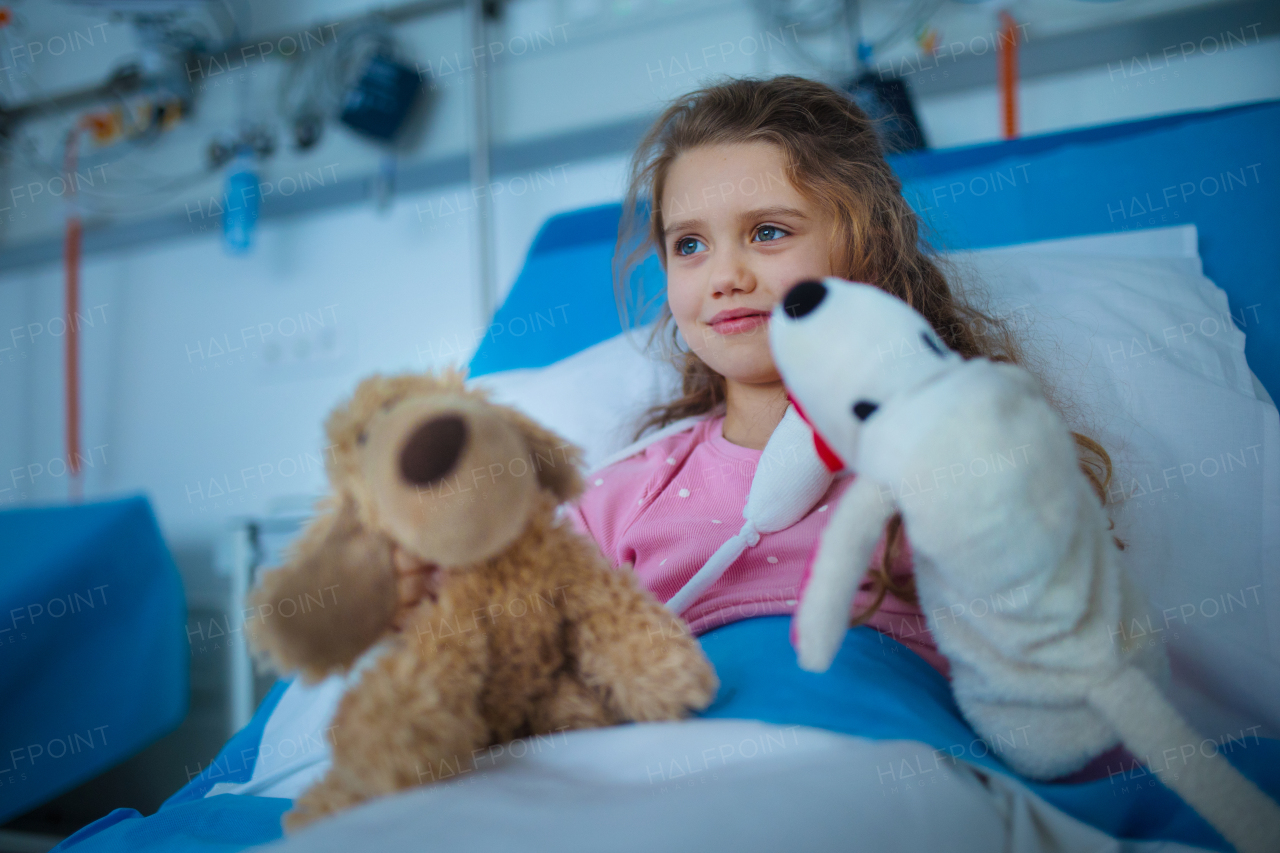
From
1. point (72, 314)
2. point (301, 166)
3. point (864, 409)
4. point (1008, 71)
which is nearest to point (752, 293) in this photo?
point (864, 409)

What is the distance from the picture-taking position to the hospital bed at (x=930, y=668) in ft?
1.13

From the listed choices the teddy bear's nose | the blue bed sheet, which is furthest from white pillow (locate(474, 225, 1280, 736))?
the blue bed sheet

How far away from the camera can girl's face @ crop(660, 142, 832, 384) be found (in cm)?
70

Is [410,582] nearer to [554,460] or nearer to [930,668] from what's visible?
[554,460]

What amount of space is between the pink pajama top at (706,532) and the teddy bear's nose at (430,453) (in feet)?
0.63

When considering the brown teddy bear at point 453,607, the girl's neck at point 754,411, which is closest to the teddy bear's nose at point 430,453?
the brown teddy bear at point 453,607

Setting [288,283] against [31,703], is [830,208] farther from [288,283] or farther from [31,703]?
[288,283]

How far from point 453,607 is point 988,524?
27cm

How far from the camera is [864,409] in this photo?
365mm

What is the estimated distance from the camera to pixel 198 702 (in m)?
1.51

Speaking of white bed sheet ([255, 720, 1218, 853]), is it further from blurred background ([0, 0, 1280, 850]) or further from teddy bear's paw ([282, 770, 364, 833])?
blurred background ([0, 0, 1280, 850])

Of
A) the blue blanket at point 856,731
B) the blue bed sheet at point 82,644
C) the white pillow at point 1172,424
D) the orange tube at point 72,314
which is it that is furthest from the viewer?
the orange tube at point 72,314

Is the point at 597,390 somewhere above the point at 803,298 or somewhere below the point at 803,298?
below

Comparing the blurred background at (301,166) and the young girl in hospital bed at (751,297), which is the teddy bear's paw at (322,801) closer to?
the young girl in hospital bed at (751,297)
